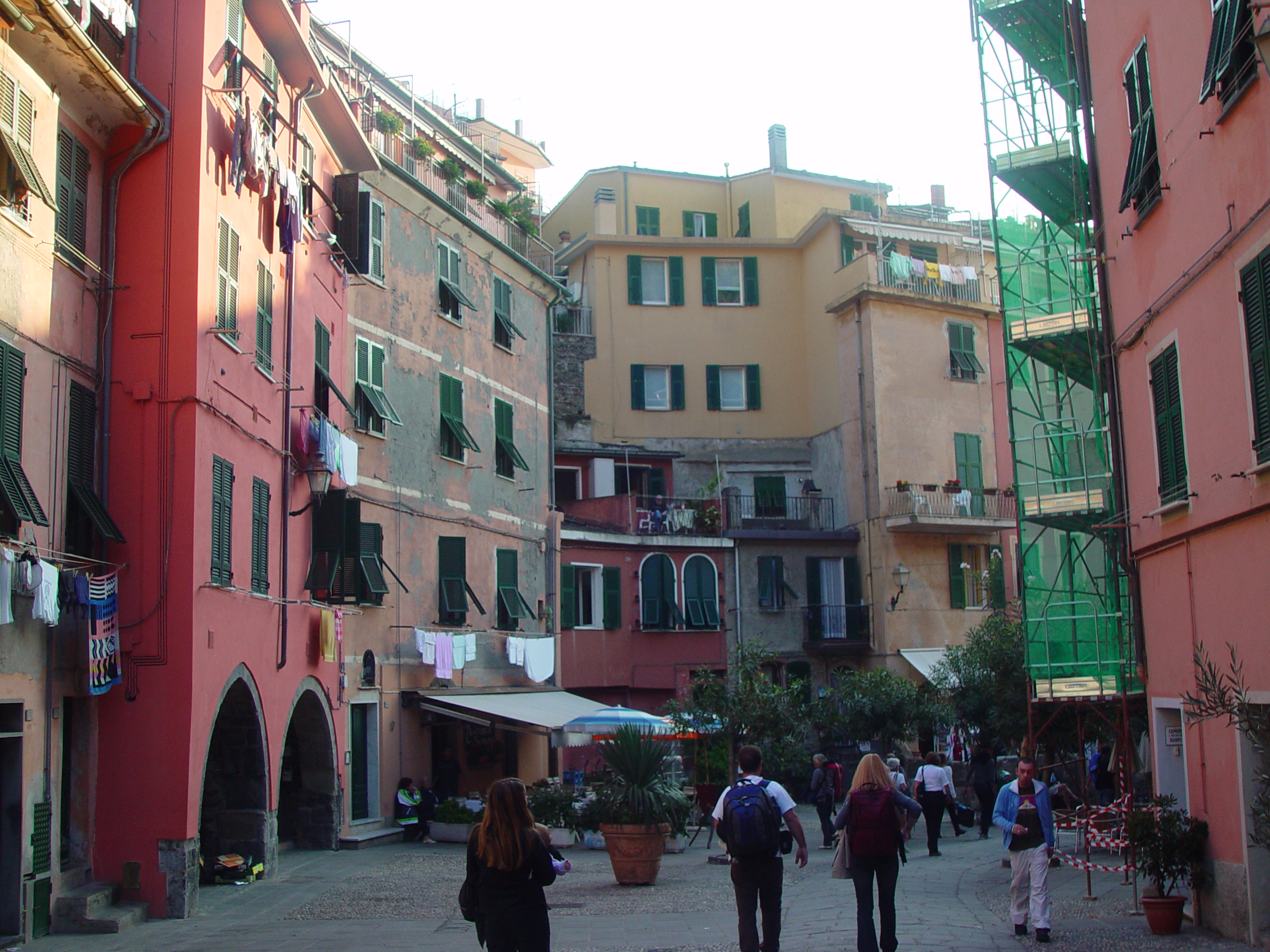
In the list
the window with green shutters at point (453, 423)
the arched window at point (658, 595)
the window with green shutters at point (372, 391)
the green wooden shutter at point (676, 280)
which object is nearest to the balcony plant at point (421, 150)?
the window with green shutters at point (453, 423)

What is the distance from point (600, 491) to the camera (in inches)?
1363

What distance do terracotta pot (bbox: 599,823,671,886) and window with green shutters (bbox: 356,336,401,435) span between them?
9.35 metres

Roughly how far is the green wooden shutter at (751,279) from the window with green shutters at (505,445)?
12539 mm

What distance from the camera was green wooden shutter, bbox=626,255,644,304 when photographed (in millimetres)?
37562

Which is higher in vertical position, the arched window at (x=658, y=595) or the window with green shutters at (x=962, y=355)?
the window with green shutters at (x=962, y=355)

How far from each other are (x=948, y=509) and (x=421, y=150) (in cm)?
1679

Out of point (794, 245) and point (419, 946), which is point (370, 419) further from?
point (794, 245)

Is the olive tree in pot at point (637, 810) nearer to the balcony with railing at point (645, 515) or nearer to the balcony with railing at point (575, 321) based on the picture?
the balcony with railing at point (645, 515)

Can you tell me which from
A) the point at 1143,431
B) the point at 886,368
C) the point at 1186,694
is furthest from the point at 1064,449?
the point at 886,368

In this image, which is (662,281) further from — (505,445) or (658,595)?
(505,445)

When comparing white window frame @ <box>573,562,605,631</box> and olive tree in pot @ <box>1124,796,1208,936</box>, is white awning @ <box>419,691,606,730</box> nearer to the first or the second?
white window frame @ <box>573,562,605,631</box>

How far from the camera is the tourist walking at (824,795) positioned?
19.6m

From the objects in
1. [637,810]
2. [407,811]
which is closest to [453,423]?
[407,811]

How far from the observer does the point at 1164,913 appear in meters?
10.8
